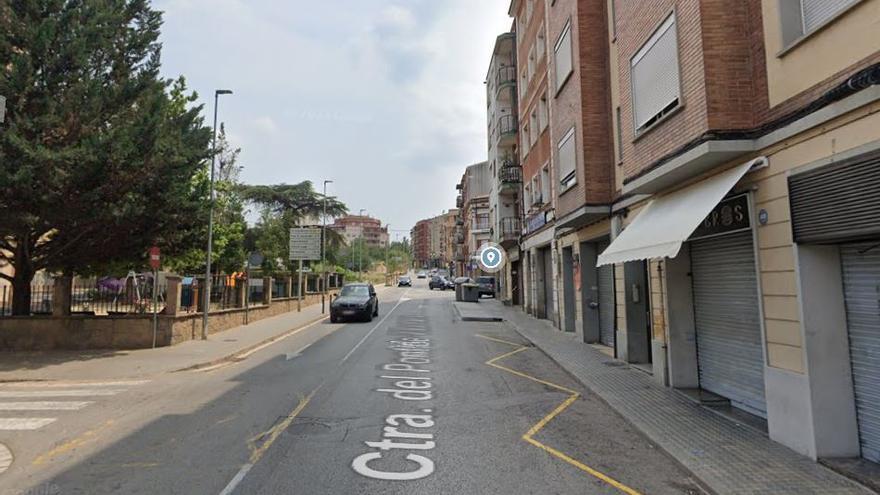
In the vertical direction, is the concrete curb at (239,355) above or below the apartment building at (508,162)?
below

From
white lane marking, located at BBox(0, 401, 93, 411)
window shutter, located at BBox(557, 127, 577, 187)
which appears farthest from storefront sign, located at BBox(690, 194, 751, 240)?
white lane marking, located at BBox(0, 401, 93, 411)

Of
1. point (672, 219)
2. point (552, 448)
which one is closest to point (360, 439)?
point (552, 448)

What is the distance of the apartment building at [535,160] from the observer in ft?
64.3

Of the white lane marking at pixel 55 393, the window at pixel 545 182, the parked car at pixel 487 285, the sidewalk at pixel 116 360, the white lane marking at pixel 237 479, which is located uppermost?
the window at pixel 545 182

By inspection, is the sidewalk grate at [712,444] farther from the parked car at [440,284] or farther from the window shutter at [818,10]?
the parked car at [440,284]

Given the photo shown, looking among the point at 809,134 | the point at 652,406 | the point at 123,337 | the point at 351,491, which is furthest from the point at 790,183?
the point at 123,337

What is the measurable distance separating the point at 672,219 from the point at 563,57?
9.15 metres

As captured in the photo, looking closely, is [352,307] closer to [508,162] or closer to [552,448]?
[508,162]

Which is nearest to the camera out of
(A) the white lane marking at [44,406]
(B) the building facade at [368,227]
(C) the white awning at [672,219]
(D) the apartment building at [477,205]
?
(C) the white awning at [672,219]

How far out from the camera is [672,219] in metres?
7.12

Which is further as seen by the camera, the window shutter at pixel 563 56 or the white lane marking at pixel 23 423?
the window shutter at pixel 563 56

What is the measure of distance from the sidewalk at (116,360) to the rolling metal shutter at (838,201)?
11.5 metres

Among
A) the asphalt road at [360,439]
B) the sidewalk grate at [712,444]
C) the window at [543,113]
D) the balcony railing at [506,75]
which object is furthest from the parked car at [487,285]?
the sidewalk grate at [712,444]

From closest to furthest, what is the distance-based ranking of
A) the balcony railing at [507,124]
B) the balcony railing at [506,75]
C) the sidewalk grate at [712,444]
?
the sidewalk grate at [712,444]
the balcony railing at [507,124]
the balcony railing at [506,75]
